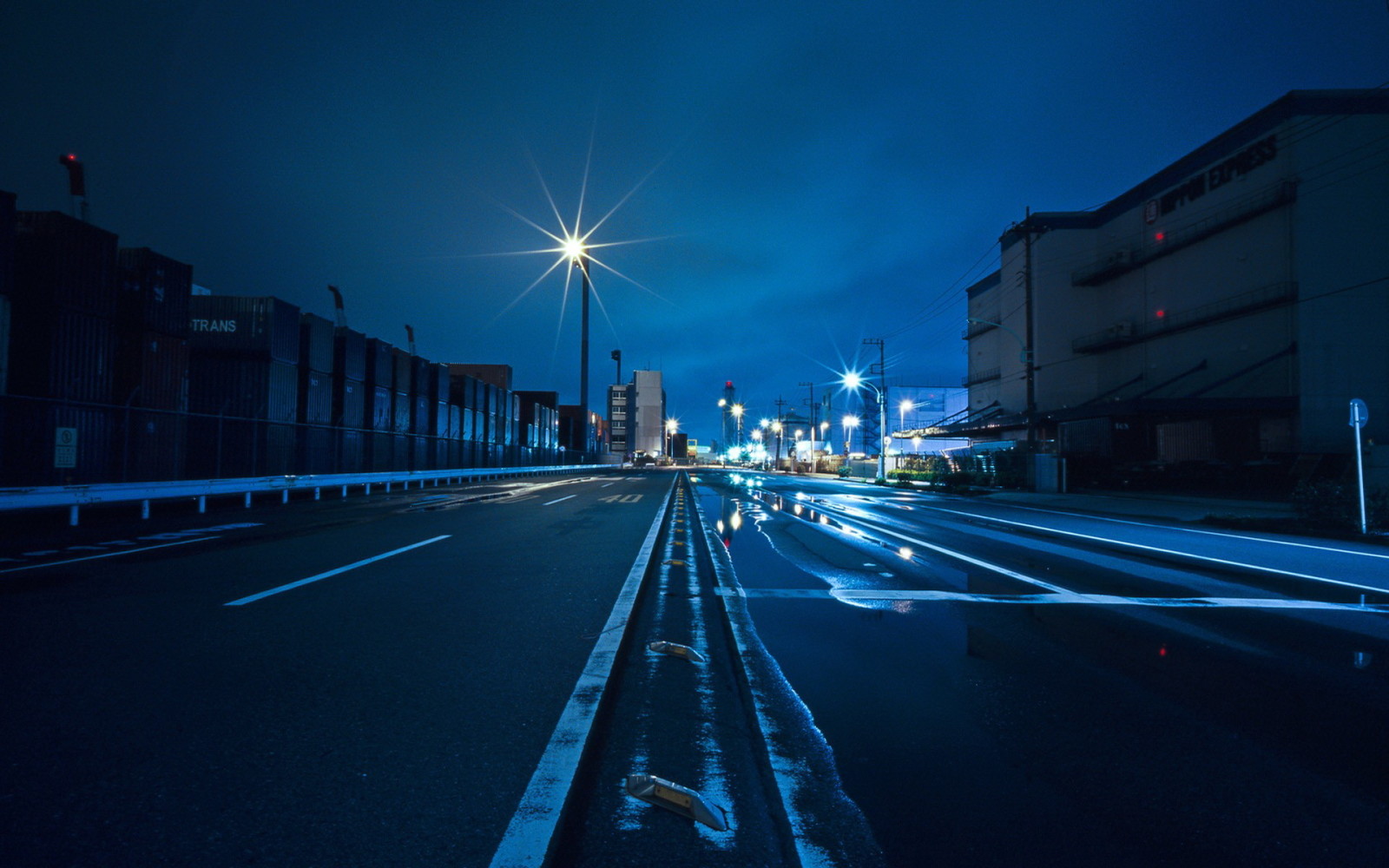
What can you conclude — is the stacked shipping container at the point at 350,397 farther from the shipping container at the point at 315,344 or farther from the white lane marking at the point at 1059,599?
the white lane marking at the point at 1059,599

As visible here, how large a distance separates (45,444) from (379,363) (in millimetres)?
17015

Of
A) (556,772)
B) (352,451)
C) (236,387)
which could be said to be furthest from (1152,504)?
(236,387)

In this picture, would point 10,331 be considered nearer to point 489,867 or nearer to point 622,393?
point 489,867

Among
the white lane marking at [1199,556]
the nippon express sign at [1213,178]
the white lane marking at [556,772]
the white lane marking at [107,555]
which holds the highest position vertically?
the nippon express sign at [1213,178]

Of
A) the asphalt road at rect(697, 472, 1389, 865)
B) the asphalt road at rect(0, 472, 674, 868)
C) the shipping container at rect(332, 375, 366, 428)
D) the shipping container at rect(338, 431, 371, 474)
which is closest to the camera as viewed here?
the asphalt road at rect(0, 472, 674, 868)

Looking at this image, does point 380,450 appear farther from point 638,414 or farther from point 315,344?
point 638,414

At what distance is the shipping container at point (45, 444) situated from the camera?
1250 cm

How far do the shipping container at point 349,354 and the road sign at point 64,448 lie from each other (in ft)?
43.4

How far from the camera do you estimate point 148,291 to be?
1675 centimetres

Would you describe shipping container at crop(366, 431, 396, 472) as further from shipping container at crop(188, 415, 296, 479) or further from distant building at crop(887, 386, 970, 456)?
distant building at crop(887, 386, 970, 456)

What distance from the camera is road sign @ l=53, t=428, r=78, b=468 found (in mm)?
12848

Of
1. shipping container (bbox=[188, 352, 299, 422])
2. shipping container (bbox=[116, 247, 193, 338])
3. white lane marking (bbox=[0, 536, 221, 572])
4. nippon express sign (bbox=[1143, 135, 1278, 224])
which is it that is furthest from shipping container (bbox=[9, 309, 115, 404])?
nippon express sign (bbox=[1143, 135, 1278, 224])

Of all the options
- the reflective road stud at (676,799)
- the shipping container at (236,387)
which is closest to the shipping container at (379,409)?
the shipping container at (236,387)

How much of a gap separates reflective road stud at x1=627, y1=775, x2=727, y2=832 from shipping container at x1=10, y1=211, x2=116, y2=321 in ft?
60.9
